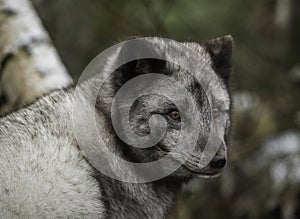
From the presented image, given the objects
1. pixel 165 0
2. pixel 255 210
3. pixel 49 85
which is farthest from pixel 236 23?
pixel 49 85

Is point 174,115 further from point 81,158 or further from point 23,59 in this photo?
point 23,59

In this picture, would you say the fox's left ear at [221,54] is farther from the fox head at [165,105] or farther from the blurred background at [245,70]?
the blurred background at [245,70]

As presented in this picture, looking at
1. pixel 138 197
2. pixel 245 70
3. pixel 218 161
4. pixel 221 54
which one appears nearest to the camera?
pixel 218 161

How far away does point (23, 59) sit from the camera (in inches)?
247

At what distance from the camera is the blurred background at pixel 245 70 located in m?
8.62

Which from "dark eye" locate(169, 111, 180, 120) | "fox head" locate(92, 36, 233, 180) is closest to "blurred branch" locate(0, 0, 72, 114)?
"fox head" locate(92, 36, 233, 180)

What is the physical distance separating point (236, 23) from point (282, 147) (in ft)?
14.1

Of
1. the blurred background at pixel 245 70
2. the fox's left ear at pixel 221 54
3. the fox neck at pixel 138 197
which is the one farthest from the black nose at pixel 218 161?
the blurred background at pixel 245 70

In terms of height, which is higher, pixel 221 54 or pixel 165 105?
pixel 165 105

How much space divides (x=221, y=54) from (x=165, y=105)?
0.84m

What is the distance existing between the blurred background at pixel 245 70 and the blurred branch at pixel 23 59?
829mm

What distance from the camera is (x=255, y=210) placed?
862 centimetres

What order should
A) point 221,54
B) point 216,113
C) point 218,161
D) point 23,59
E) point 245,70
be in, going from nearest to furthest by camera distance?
point 218,161, point 216,113, point 221,54, point 23,59, point 245,70

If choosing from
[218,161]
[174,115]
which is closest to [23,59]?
[174,115]
